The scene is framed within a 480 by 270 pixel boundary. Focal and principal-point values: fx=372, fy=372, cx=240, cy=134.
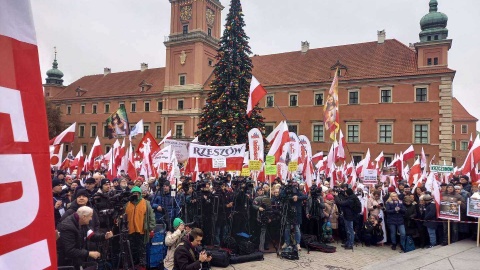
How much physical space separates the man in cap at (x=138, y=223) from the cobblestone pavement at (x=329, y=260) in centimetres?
232

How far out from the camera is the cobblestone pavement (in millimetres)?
9109

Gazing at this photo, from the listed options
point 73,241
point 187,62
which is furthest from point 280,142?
point 187,62

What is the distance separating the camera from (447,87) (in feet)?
115

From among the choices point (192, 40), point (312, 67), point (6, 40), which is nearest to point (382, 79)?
point (312, 67)

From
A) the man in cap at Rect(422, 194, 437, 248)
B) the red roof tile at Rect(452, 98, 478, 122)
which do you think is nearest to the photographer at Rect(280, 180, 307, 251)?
the man in cap at Rect(422, 194, 437, 248)

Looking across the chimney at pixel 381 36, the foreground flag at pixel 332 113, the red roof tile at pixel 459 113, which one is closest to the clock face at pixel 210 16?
the chimney at pixel 381 36

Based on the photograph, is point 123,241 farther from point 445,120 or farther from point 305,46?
point 305,46

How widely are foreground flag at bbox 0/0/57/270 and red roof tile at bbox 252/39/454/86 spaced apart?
39.7 meters

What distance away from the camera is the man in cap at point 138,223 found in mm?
7492

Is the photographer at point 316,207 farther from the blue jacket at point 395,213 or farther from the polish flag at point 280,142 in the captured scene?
the polish flag at point 280,142

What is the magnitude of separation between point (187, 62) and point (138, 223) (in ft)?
151

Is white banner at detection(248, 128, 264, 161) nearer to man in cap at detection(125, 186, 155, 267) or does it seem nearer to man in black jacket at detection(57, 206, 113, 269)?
man in cap at detection(125, 186, 155, 267)

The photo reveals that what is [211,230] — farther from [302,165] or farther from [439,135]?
[439,135]

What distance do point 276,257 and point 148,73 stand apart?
56031mm
